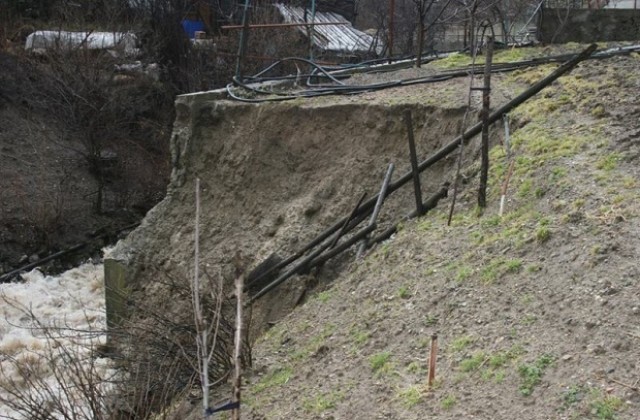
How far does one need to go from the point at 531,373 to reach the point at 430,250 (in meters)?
2.29

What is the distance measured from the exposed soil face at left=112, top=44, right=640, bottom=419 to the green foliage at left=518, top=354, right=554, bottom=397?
0.01 m

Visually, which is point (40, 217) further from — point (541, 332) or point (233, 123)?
point (541, 332)

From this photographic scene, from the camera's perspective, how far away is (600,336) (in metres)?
4.58

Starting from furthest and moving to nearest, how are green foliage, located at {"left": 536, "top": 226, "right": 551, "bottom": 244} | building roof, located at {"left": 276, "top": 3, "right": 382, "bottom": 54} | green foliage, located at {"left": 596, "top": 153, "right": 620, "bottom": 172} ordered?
building roof, located at {"left": 276, "top": 3, "right": 382, "bottom": 54} → green foliage, located at {"left": 596, "top": 153, "right": 620, "bottom": 172} → green foliage, located at {"left": 536, "top": 226, "right": 551, "bottom": 244}

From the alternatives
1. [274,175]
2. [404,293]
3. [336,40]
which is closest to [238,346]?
[404,293]

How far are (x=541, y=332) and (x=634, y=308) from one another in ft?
1.76

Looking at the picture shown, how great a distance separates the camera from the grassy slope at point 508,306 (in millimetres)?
4509

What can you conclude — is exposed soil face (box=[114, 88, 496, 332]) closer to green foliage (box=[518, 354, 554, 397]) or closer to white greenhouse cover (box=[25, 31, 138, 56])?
green foliage (box=[518, 354, 554, 397])

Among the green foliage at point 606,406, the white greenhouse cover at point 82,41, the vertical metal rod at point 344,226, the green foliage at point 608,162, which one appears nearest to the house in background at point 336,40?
the white greenhouse cover at point 82,41

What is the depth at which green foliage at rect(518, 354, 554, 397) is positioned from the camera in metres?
4.45

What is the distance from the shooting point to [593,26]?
39.6 feet

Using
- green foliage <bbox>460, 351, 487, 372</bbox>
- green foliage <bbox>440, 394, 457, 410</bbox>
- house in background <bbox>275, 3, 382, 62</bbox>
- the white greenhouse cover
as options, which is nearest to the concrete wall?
green foliage <bbox>460, 351, 487, 372</bbox>

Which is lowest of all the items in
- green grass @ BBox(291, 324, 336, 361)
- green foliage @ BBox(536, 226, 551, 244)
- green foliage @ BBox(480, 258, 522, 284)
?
green grass @ BBox(291, 324, 336, 361)

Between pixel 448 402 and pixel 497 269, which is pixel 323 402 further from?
pixel 497 269
